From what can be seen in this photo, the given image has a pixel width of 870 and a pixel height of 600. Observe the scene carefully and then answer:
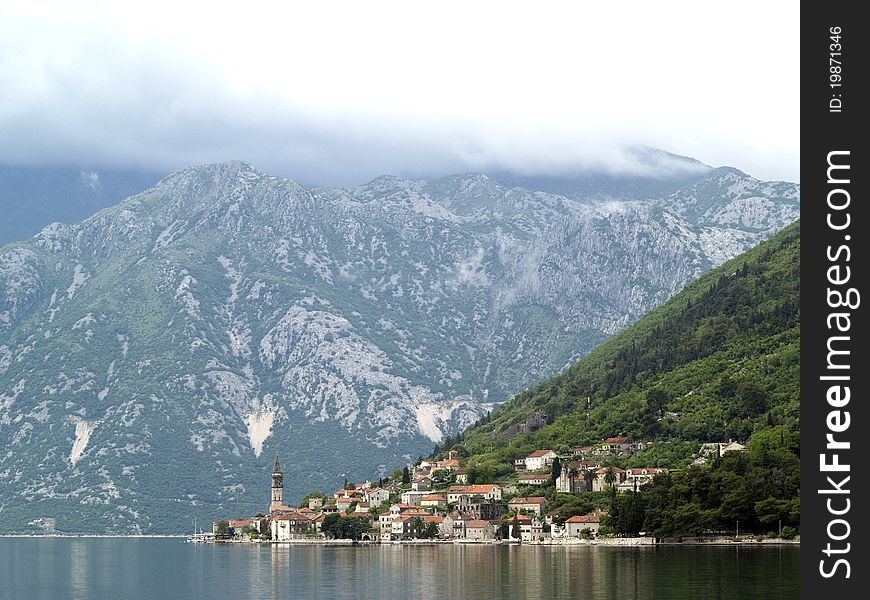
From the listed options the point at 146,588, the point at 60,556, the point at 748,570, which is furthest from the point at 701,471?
the point at 60,556

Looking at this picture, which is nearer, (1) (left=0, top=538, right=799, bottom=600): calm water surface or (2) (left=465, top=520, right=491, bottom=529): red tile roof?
(1) (left=0, top=538, right=799, bottom=600): calm water surface

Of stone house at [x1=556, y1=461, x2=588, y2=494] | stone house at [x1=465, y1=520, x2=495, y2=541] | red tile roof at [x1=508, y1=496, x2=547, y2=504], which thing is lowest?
stone house at [x1=465, y1=520, x2=495, y2=541]

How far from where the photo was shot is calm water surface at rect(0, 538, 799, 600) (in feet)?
294

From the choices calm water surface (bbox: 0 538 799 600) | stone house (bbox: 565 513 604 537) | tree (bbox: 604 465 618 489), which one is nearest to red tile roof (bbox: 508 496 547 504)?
tree (bbox: 604 465 618 489)

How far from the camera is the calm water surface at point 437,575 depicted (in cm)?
8975

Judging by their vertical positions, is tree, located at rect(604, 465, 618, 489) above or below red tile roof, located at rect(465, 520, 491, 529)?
above

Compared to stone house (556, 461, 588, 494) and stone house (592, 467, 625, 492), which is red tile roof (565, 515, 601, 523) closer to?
stone house (592, 467, 625, 492)

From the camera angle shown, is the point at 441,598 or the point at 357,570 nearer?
the point at 441,598

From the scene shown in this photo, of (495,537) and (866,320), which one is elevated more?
(866,320)

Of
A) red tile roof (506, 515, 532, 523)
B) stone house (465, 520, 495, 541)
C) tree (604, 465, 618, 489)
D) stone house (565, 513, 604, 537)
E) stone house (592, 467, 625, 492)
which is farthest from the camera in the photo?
stone house (465, 520, 495, 541)

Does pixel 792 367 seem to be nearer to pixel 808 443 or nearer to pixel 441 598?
pixel 441 598

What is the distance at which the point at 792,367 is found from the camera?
199250 millimetres

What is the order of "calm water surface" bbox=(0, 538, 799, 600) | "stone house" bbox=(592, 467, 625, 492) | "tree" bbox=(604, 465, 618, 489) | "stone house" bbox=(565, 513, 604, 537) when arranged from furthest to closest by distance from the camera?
"stone house" bbox=(592, 467, 625, 492) → "tree" bbox=(604, 465, 618, 489) → "stone house" bbox=(565, 513, 604, 537) → "calm water surface" bbox=(0, 538, 799, 600)

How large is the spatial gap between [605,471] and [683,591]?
107m
